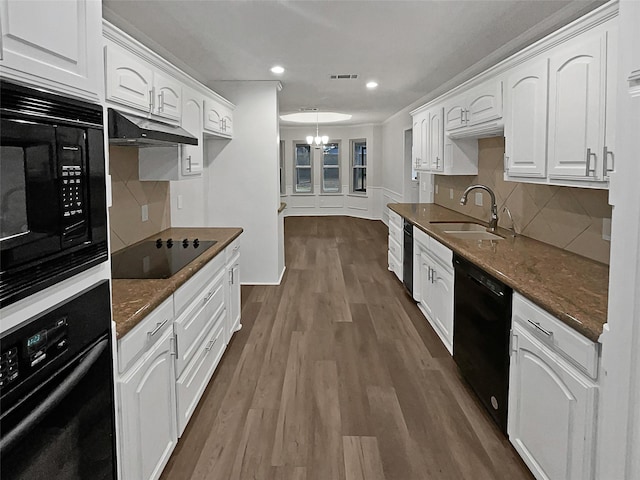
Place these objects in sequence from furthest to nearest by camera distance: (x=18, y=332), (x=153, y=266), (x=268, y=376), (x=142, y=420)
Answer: (x=268, y=376)
(x=153, y=266)
(x=142, y=420)
(x=18, y=332)

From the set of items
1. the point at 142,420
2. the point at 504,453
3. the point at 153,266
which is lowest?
A: the point at 504,453

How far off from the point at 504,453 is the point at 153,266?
81.7 inches

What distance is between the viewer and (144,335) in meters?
1.95

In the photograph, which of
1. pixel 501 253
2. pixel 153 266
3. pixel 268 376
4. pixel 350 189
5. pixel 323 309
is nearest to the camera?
pixel 153 266

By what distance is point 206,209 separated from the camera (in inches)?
233

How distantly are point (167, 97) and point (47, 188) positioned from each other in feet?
7.56

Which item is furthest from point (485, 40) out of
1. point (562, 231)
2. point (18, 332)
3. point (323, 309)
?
point (18, 332)

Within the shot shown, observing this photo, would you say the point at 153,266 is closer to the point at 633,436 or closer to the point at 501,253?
the point at 501,253

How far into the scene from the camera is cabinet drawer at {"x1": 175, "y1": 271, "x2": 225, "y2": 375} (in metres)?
2.50

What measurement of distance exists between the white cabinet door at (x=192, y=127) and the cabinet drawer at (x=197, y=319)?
0.85 m

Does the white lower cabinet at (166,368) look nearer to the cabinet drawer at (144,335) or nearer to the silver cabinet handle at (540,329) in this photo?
the cabinet drawer at (144,335)

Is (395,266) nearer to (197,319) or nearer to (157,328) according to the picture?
(197,319)

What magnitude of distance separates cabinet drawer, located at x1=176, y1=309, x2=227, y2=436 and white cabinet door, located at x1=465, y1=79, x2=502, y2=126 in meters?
2.42

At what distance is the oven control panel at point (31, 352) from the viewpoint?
1.00 m
